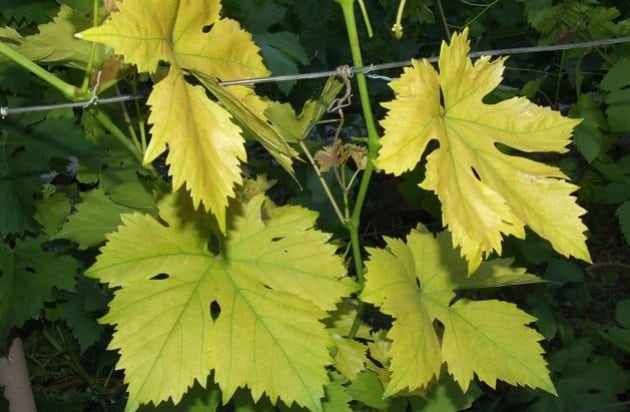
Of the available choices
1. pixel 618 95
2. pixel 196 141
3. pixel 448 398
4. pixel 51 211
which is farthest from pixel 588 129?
pixel 196 141

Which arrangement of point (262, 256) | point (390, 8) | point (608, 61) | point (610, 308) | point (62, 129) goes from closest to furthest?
1. point (262, 256)
2. point (62, 129)
3. point (608, 61)
4. point (390, 8)
5. point (610, 308)

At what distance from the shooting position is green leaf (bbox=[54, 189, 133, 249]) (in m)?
1.22

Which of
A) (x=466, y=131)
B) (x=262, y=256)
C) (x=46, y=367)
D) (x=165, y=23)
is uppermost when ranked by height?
(x=165, y=23)

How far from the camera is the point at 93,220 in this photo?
4.05ft

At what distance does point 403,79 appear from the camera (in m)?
0.83

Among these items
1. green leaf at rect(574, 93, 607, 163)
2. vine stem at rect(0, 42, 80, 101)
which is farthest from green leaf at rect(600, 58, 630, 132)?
vine stem at rect(0, 42, 80, 101)

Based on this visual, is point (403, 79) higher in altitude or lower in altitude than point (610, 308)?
higher

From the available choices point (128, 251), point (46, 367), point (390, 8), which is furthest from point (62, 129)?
point (390, 8)

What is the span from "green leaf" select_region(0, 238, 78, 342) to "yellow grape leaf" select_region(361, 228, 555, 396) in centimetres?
79

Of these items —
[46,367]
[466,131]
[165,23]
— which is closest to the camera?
[165,23]

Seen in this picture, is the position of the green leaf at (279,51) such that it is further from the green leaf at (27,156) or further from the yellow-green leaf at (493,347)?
the yellow-green leaf at (493,347)

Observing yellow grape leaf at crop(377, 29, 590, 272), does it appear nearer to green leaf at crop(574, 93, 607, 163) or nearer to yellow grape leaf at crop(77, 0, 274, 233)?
yellow grape leaf at crop(77, 0, 274, 233)

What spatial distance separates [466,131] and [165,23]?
36cm

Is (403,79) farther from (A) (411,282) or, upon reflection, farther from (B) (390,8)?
(B) (390,8)
